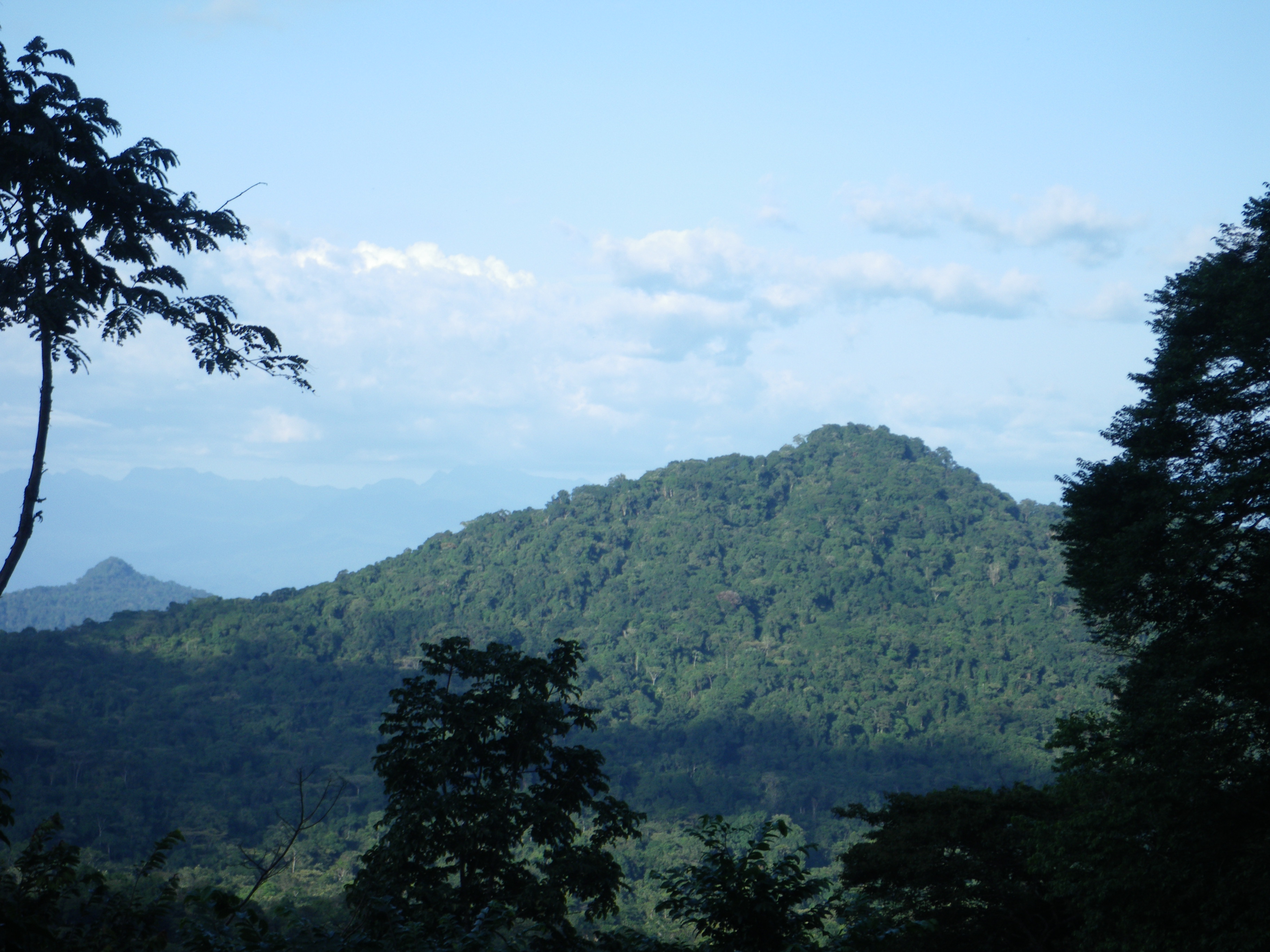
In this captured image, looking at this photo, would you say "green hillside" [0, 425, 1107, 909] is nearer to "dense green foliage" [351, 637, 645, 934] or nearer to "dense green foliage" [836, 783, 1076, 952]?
"dense green foliage" [351, 637, 645, 934]

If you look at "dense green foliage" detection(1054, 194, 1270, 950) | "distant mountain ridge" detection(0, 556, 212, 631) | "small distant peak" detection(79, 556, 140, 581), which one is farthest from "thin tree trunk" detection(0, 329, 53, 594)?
"small distant peak" detection(79, 556, 140, 581)

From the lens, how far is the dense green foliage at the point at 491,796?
1223cm

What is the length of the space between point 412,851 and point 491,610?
7923cm

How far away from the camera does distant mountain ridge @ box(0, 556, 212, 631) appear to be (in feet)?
433

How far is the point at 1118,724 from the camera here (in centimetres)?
1130

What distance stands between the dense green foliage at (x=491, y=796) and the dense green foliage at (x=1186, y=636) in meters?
5.67

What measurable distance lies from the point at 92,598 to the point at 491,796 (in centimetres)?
14738

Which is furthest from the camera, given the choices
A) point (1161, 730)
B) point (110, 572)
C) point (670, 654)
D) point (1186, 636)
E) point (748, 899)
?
point (110, 572)

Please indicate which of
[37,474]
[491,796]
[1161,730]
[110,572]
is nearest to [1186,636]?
[1161,730]

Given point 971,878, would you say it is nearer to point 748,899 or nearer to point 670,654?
point 748,899

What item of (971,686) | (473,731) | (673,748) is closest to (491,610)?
(673,748)

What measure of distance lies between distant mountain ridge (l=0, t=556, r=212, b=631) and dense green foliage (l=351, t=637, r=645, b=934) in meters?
126

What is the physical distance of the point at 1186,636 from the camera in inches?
448

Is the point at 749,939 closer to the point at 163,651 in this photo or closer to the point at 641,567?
the point at 163,651
